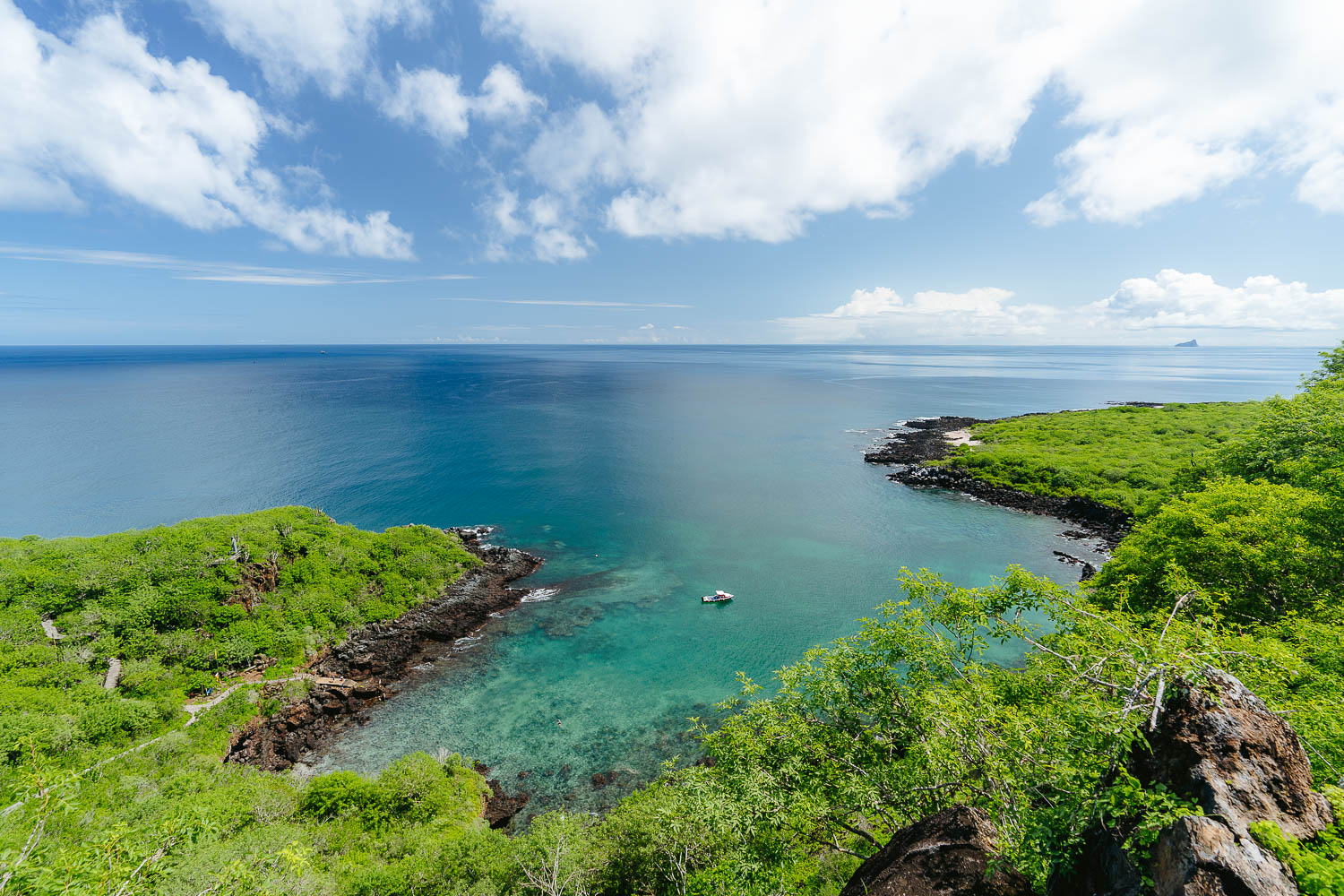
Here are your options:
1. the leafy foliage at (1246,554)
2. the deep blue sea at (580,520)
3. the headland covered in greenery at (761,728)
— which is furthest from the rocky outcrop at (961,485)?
the leafy foliage at (1246,554)

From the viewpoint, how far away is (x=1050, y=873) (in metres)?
9.25

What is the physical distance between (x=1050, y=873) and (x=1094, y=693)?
12.0ft

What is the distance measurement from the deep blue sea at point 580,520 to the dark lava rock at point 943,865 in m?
21.4

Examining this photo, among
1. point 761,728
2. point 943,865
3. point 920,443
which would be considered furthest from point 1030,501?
point 943,865

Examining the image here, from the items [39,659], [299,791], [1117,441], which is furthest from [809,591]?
[1117,441]

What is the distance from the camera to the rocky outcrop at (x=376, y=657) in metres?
31.4

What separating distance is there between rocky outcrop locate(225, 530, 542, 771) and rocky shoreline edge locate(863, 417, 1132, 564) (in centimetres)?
5919

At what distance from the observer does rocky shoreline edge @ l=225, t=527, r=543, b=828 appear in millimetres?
30656

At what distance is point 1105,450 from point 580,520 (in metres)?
88.4

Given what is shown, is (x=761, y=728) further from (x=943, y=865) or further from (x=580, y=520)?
(x=580, y=520)

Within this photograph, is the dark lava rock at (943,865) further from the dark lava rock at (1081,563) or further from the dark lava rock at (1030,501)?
the dark lava rock at (1030,501)


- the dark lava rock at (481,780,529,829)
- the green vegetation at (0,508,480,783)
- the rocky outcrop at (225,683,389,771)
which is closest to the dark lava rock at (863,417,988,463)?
the green vegetation at (0,508,480,783)

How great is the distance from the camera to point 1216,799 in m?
7.81

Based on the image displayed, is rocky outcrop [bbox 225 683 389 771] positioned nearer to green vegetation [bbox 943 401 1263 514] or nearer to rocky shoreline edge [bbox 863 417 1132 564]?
rocky shoreline edge [bbox 863 417 1132 564]
